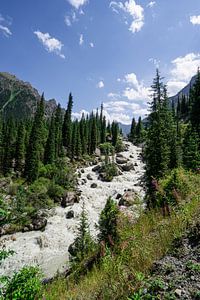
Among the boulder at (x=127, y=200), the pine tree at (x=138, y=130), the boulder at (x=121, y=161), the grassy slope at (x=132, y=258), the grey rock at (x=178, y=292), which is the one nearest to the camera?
the grey rock at (x=178, y=292)

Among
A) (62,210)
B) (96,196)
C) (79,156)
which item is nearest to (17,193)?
(62,210)

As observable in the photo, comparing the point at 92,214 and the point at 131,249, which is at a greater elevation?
the point at 131,249

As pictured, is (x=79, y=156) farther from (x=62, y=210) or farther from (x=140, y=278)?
(x=140, y=278)

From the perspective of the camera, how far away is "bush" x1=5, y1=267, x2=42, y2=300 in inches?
223

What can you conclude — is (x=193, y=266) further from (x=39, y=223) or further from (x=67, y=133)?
(x=67, y=133)

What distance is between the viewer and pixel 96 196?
4553 cm

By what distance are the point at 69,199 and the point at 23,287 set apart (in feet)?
119

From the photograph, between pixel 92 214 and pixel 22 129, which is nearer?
pixel 92 214

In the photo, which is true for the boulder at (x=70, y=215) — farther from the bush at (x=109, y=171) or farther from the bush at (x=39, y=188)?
the bush at (x=109, y=171)

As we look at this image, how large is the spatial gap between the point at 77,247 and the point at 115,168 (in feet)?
133

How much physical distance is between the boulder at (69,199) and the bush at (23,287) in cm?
3521

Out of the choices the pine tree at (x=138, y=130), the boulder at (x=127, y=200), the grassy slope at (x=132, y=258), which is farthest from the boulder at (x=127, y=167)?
the grassy slope at (x=132, y=258)

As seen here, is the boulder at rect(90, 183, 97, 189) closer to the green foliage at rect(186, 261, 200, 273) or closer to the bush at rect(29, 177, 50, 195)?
the bush at rect(29, 177, 50, 195)

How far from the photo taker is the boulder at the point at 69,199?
4103 cm
